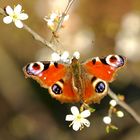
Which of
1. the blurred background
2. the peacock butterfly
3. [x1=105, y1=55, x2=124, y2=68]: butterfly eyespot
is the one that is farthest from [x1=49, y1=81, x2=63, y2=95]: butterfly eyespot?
the blurred background

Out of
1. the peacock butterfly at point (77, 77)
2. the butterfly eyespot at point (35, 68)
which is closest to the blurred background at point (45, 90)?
the peacock butterfly at point (77, 77)

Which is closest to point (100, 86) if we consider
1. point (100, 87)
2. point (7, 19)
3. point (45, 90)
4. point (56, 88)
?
point (100, 87)

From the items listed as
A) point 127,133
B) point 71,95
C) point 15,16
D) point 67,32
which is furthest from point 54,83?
point 67,32

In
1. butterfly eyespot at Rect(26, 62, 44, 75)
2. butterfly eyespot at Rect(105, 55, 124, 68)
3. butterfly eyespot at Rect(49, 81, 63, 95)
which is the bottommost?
butterfly eyespot at Rect(49, 81, 63, 95)

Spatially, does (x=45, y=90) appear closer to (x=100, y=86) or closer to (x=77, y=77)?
(x=77, y=77)

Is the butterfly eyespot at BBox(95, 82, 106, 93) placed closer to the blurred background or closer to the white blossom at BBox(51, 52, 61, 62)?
the white blossom at BBox(51, 52, 61, 62)

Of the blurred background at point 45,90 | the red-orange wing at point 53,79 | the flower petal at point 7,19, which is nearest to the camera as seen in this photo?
the red-orange wing at point 53,79

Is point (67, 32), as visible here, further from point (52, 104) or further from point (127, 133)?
point (127, 133)

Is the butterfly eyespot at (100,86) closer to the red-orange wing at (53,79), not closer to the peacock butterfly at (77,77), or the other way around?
the peacock butterfly at (77,77)
